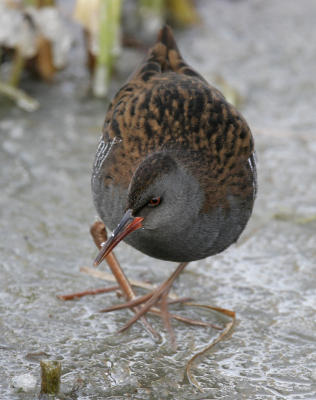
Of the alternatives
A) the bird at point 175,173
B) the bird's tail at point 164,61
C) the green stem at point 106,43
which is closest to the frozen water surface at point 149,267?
the green stem at point 106,43

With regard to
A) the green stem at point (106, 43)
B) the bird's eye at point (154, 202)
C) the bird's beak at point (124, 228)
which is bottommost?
the bird's beak at point (124, 228)

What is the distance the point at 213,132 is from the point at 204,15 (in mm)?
4597

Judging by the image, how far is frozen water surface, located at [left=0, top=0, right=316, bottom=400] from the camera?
342cm

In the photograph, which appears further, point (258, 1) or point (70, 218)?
point (258, 1)

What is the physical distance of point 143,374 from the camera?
3.42 m

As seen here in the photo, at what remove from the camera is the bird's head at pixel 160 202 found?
328 cm

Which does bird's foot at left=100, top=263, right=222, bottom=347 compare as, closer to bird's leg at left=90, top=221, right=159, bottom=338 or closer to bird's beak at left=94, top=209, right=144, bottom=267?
bird's leg at left=90, top=221, right=159, bottom=338

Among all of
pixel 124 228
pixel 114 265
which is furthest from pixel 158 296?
pixel 124 228

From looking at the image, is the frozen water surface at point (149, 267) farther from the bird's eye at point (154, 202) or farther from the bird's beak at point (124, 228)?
the bird's eye at point (154, 202)

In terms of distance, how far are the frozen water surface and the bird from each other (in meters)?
0.41

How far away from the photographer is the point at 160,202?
3.40 m

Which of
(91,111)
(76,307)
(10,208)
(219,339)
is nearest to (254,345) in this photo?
(219,339)

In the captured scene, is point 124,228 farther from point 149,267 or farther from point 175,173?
point 149,267

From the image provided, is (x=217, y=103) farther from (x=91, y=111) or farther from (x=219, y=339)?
(x=91, y=111)
